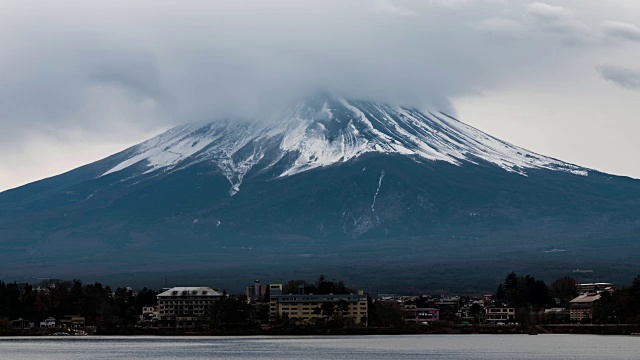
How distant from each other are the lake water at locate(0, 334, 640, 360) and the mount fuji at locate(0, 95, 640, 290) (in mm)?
71888

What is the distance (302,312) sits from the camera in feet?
292

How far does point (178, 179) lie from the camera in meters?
189

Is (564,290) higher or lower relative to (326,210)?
lower

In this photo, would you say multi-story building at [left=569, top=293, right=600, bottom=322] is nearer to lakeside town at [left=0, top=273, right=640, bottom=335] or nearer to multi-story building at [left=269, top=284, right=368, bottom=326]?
lakeside town at [left=0, top=273, right=640, bottom=335]

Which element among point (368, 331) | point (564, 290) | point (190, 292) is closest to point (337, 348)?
point (368, 331)

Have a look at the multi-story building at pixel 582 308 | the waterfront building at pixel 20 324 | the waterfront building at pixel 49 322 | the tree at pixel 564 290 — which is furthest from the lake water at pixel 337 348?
the tree at pixel 564 290

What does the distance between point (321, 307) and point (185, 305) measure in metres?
13.9

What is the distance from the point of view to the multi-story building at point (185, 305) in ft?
318

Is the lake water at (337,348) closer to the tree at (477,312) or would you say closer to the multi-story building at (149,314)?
the multi-story building at (149,314)

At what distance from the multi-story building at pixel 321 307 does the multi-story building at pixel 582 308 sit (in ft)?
48.2

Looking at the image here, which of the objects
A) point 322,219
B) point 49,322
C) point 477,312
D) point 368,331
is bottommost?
point 368,331

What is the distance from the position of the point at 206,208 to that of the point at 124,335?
94.1 metres

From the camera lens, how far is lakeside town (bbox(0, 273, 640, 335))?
87500 mm

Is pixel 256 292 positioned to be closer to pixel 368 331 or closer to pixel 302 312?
pixel 302 312
